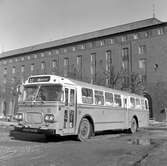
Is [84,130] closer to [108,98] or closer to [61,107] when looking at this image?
[61,107]

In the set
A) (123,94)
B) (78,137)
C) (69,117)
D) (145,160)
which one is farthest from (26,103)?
(123,94)

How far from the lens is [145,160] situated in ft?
25.4

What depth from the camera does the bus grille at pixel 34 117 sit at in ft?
35.5

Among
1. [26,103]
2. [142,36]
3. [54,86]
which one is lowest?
[26,103]

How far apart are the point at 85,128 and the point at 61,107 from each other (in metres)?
2.15

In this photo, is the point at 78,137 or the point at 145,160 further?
the point at 78,137

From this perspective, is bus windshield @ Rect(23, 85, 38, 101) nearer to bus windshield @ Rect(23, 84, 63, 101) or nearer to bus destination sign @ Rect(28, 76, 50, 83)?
bus windshield @ Rect(23, 84, 63, 101)

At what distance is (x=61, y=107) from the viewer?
1086 centimetres

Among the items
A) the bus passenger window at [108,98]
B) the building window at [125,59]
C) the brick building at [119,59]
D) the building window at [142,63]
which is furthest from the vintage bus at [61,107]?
the building window at [125,59]

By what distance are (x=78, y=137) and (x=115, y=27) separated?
187 ft

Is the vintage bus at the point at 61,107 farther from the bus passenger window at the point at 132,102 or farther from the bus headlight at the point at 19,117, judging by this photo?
the bus passenger window at the point at 132,102

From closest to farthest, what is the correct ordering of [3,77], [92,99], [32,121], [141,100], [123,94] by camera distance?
[32,121]
[92,99]
[123,94]
[141,100]
[3,77]

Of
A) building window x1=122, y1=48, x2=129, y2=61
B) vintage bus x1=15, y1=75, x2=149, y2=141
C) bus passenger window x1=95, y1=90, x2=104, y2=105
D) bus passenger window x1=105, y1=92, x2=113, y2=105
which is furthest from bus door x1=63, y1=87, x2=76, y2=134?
building window x1=122, y1=48, x2=129, y2=61

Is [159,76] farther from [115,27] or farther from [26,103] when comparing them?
[26,103]
